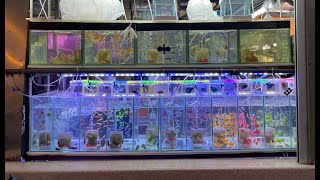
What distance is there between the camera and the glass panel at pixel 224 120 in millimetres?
3148

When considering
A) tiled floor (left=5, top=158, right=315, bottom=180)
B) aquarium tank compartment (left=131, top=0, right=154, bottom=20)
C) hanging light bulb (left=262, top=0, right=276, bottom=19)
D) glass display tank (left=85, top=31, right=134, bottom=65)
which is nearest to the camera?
tiled floor (left=5, top=158, right=315, bottom=180)

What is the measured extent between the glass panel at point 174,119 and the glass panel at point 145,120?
0.23 feet

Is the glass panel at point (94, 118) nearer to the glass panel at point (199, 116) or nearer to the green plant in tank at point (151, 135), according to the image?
the green plant in tank at point (151, 135)

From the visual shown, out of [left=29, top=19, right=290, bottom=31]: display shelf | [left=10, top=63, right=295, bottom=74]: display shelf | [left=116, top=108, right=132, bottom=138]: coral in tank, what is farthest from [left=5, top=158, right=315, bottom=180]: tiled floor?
[left=29, top=19, right=290, bottom=31]: display shelf

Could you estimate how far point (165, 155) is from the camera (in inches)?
120

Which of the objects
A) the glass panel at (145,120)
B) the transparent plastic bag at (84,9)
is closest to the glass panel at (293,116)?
the glass panel at (145,120)

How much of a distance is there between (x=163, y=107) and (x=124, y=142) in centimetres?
51

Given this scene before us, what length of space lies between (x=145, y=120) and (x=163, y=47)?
74 centimetres

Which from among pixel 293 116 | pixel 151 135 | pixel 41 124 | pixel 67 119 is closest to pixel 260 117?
pixel 293 116

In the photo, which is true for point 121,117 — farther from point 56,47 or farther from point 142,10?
point 142,10

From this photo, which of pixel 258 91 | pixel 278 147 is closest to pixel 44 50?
pixel 258 91

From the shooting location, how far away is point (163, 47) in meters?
3.16

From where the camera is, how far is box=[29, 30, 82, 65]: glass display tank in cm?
311

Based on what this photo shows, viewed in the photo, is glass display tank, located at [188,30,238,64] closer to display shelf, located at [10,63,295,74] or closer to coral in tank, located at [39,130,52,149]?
display shelf, located at [10,63,295,74]
